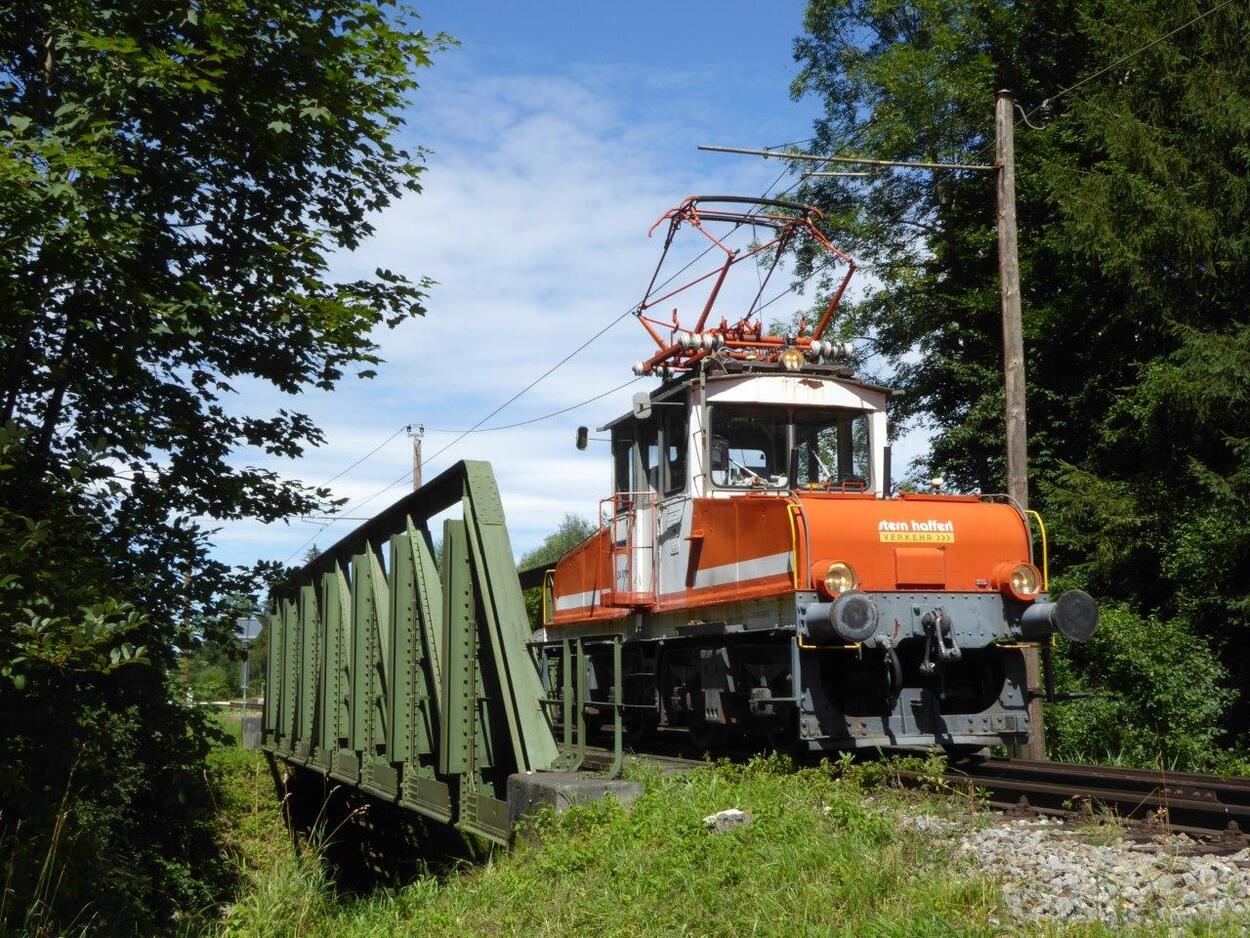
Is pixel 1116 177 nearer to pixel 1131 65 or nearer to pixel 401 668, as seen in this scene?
pixel 1131 65

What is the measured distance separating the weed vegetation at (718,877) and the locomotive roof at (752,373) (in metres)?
4.33

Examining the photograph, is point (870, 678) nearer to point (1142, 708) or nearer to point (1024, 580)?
point (1024, 580)

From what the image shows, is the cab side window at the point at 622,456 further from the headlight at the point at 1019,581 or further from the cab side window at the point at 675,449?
the headlight at the point at 1019,581

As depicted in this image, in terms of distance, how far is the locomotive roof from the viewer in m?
11.6

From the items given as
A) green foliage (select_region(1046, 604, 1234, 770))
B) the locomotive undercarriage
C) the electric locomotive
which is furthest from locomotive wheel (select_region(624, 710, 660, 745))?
green foliage (select_region(1046, 604, 1234, 770))

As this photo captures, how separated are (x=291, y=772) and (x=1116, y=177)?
15.5 meters

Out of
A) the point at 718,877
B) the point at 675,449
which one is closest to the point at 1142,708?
the point at 675,449

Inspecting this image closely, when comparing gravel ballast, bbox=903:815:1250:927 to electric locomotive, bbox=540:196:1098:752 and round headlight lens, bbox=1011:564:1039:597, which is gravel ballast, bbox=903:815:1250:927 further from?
round headlight lens, bbox=1011:564:1039:597

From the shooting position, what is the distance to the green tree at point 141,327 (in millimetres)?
7902

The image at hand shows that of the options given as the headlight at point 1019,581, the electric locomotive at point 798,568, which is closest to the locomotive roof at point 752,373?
the electric locomotive at point 798,568

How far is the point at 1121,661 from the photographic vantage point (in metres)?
14.1

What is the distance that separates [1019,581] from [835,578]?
183cm

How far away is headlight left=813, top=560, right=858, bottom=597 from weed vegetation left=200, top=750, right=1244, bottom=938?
1697 millimetres

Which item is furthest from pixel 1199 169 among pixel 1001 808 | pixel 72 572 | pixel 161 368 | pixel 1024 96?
pixel 72 572
